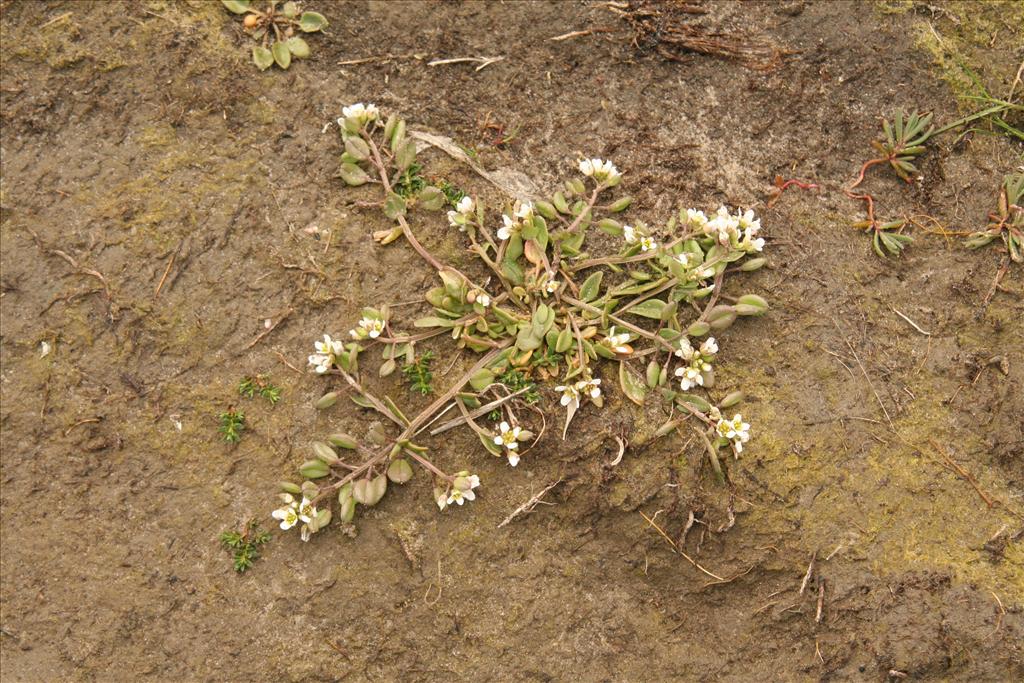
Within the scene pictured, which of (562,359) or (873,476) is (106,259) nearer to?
(562,359)

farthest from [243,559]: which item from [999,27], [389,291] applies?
[999,27]

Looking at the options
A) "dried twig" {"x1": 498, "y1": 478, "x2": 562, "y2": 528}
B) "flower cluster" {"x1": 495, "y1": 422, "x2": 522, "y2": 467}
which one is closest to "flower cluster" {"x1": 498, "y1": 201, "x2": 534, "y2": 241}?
"flower cluster" {"x1": 495, "y1": 422, "x2": 522, "y2": 467}

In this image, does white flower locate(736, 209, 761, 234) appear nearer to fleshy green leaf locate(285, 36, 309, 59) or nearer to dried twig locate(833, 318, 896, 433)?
dried twig locate(833, 318, 896, 433)

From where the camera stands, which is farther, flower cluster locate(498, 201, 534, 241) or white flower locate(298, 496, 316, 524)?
flower cluster locate(498, 201, 534, 241)

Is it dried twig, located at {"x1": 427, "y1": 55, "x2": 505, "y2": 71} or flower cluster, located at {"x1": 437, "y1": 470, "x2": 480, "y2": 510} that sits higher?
dried twig, located at {"x1": 427, "y1": 55, "x2": 505, "y2": 71}

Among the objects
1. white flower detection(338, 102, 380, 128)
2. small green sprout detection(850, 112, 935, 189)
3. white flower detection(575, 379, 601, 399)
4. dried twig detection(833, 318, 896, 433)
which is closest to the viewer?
white flower detection(575, 379, 601, 399)

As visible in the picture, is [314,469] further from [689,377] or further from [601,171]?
[601,171]

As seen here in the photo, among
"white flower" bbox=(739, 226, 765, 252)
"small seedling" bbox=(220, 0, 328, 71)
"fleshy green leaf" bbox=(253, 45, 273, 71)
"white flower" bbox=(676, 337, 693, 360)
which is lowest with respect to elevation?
"white flower" bbox=(676, 337, 693, 360)

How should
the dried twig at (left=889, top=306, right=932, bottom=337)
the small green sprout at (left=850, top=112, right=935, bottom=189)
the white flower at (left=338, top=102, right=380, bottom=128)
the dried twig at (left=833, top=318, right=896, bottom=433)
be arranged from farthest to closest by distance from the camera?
the small green sprout at (left=850, top=112, right=935, bottom=189), the white flower at (left=338, top=102, right=380, bottom=128), the dried twig at (left=889, top=306, right=932, bottom=337), the dried twig at (left=833, top=318, right=896, bottom=433)
